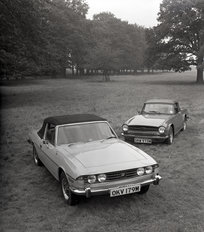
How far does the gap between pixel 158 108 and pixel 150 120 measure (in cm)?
120

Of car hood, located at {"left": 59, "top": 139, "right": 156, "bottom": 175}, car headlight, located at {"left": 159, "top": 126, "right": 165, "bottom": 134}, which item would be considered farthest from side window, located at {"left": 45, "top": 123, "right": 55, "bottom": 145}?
car headlight, located at {"left": 159, "top": 126, "right": 165, "bottom": 134}

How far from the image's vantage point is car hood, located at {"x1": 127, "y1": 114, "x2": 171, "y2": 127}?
941 cm

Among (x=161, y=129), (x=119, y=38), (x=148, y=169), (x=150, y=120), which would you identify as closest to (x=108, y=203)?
(x=148, y=169)

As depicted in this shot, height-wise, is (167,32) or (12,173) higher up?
(167,32)

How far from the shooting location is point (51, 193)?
19.4ft

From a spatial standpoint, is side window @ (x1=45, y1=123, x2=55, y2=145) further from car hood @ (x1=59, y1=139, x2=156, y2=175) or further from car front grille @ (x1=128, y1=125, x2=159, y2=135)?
car front grille @ (x1=128, y1=125, x2=159, y2=135)

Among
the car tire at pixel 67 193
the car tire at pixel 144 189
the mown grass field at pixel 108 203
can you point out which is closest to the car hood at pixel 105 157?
the car tire at pixel 67 193

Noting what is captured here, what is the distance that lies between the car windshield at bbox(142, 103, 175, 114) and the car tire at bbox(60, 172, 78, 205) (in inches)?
230

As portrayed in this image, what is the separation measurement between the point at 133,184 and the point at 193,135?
6.57 meters

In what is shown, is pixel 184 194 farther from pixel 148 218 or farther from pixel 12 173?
pixel 12 173

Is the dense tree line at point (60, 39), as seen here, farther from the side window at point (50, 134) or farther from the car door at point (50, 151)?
the car door at point (50, 151)

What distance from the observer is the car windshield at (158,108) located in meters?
10.5

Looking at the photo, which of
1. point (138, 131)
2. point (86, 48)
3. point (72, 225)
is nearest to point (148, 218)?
point (72, 225)

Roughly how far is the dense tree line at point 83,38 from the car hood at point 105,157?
14.9 metres
